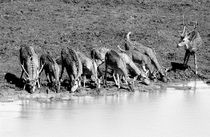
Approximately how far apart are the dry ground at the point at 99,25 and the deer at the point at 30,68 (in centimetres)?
163

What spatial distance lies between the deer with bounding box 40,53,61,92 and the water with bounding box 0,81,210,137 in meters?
1.03

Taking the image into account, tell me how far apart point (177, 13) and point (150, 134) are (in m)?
19.2

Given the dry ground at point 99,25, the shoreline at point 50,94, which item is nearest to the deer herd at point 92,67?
the shoreline at point 50,94

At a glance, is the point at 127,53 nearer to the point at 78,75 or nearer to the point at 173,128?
the point at 78,75

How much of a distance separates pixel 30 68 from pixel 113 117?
437 centimetres

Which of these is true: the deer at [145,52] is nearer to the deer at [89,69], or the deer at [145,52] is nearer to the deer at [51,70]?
the deer at [89,69]

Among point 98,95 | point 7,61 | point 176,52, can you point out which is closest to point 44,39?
point 7,61

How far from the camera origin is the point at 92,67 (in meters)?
22.3

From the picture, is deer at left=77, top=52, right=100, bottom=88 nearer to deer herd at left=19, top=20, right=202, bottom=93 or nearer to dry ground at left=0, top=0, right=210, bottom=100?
deer herd at left=19, top=20, right=202, bottom=93

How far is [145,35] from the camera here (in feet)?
100

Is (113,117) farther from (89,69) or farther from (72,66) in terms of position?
(89,69)

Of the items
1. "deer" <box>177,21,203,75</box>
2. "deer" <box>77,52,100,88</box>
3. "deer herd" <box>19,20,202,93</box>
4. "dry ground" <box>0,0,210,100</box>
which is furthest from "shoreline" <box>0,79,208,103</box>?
"deer" <box>177,21,203,75</box>

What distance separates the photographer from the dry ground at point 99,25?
27359mm

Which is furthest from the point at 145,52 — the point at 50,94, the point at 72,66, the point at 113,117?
the point at 113,117
